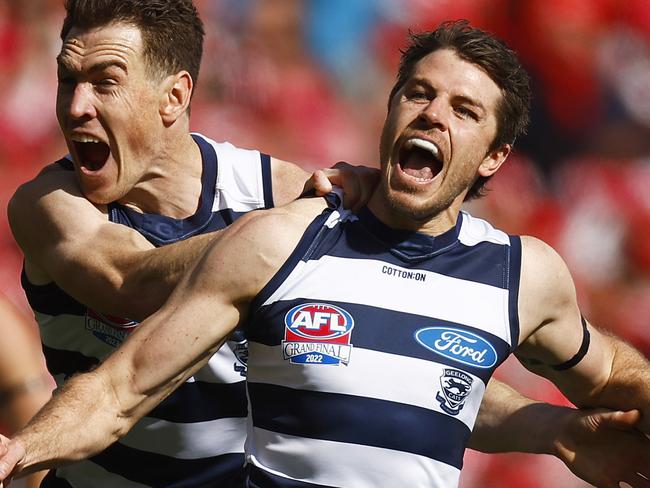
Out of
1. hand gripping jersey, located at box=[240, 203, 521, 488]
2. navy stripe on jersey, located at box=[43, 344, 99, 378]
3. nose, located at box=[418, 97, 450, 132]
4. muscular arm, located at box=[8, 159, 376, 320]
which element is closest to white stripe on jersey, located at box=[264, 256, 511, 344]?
hand gripping jersey, located at box=[240, 203, 521, 488]

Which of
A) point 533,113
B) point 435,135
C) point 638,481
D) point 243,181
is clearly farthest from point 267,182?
point 533,113

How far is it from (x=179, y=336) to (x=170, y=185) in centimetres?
81

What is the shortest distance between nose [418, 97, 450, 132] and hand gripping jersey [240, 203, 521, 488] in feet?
0.92

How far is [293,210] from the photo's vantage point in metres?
2.95

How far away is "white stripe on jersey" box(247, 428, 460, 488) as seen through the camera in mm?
2814

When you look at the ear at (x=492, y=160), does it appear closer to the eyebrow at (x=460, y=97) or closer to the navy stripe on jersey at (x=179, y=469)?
the eyebrow at (x=460, y=97)

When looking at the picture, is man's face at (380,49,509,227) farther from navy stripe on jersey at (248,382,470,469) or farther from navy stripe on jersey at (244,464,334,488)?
navy stripe on jersey at (244,464,334,488)

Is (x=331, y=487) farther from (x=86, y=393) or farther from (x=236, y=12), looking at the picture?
(x=236, y=12)

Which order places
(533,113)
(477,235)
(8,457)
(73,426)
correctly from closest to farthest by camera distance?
(8,457), (73,426), (477,235), (533,113)

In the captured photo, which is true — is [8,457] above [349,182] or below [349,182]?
below

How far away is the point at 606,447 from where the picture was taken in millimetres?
3324

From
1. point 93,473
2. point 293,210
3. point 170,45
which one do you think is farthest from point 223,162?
point 93,473

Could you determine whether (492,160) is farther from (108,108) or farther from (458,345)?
(108,108)

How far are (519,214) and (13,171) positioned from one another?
207cm
